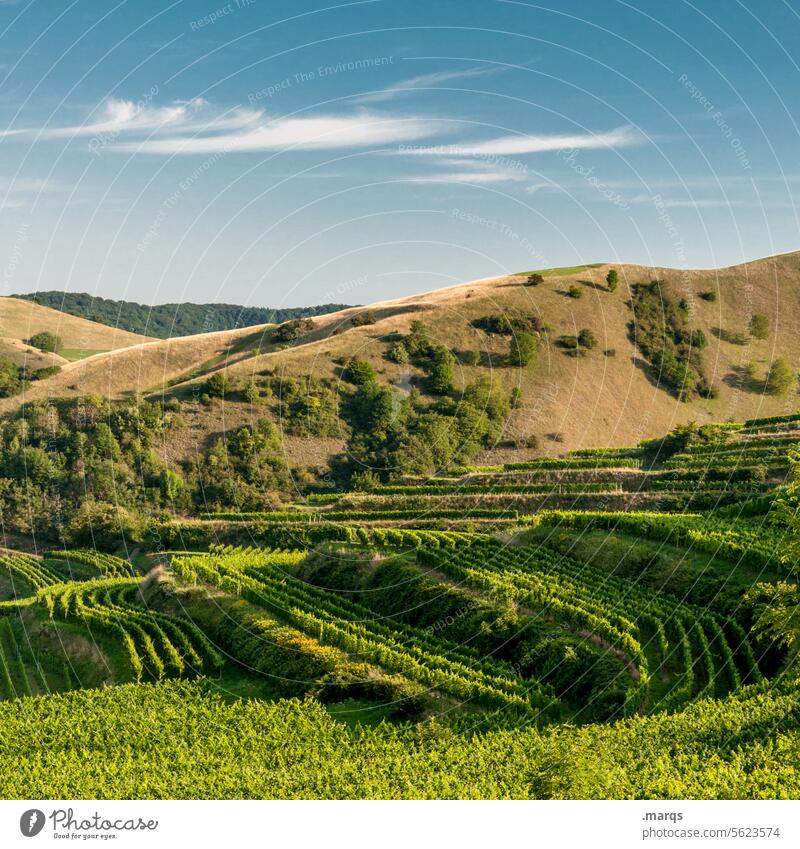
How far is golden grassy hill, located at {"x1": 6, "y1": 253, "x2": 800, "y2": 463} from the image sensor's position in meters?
97.7

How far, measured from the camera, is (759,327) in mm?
122500

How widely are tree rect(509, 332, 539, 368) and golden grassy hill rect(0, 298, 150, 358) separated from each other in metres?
81.7

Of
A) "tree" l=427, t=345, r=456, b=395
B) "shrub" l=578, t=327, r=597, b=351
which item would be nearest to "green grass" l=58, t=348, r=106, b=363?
"tree" l=427, t=345, r=456, b=395

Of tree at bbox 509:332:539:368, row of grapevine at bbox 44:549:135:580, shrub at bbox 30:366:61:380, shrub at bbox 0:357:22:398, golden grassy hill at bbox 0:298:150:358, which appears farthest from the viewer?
golden grassy hill at bbox 0:298:150:358

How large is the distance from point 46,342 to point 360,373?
252 feet

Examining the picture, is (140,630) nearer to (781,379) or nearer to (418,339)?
(418,339)

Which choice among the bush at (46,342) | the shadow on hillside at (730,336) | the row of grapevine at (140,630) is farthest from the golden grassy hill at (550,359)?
the row of grapevine at (140,630)

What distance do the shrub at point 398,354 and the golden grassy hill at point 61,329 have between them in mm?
72322

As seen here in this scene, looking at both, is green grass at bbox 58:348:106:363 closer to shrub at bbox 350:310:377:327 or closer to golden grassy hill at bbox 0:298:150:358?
golden grassy hill at bbox 0:298:150:358

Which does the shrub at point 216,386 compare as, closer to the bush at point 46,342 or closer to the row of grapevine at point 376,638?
the row of grapevine at point 376,638

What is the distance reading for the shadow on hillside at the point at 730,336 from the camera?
120 meters

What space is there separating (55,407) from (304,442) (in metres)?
28.3

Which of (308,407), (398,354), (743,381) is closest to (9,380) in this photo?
(308,407)

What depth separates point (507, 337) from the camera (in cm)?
10838
